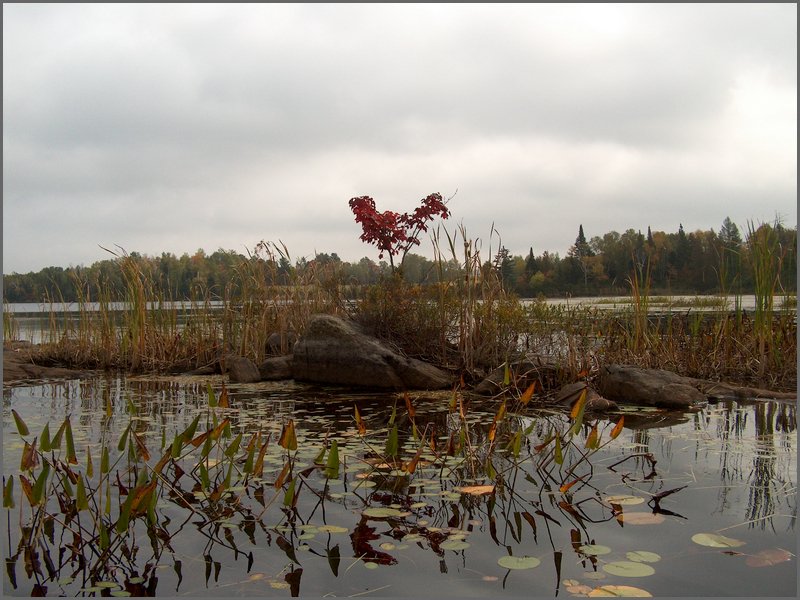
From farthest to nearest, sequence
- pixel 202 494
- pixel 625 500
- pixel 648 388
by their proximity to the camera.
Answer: pixel 648 388 < pixel 202 494 < pixel 625 500

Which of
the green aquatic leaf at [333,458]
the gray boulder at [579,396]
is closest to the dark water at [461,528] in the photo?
the green aquatic leaf at [333,458]

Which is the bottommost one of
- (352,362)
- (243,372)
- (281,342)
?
(243,372)

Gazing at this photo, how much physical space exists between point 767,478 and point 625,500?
1.13 meters

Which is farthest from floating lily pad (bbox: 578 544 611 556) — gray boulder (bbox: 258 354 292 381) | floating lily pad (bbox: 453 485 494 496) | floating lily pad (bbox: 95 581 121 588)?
gray boulder (bbox: 258 354 292 381)

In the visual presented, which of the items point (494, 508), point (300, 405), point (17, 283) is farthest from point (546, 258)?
point (494, 508)

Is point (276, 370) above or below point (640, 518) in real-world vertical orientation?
above

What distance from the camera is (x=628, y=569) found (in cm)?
261

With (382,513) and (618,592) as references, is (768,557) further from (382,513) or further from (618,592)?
(382,513)

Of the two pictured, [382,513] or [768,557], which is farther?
A: [382,513]

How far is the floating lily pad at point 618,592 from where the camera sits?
2404 mm

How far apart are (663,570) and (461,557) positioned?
85cm

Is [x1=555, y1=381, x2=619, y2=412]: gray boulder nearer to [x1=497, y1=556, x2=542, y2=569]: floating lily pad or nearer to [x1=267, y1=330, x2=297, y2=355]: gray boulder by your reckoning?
[x1=497, y1=556, x2=542, y2=569]: floating lily pad

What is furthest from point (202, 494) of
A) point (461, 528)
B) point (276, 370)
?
point (276, 370)

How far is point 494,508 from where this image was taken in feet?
11.2
